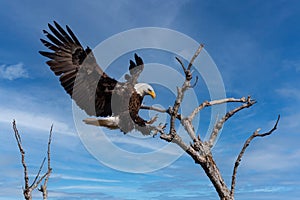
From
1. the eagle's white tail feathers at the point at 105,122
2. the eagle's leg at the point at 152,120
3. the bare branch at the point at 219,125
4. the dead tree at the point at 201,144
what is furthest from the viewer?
the eagle's white tail feathers at the point at 105,122

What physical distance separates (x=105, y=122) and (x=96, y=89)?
1.06m

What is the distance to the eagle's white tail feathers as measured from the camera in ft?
28.6

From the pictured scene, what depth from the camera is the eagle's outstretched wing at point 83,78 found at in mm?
9227

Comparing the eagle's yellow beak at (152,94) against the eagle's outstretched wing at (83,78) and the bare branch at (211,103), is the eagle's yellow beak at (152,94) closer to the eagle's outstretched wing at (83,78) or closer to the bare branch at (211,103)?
the eagle's outstretched wing at (83,78)

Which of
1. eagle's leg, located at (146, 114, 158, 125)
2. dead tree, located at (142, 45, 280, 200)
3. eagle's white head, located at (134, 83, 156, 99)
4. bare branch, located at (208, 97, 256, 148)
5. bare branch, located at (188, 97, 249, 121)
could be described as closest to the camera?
dead tree, located at (142, 45, 280, 200)

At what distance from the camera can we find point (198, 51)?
→ 232 inches

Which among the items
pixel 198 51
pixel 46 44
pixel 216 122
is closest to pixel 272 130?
pixel 216 122

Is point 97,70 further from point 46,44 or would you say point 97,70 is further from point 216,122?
point 216,122

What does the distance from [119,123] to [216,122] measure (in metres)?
2.98

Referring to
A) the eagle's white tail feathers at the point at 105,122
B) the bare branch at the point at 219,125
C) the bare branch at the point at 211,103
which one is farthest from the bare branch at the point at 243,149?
the eagle's white tail feathers at the point at 105,122

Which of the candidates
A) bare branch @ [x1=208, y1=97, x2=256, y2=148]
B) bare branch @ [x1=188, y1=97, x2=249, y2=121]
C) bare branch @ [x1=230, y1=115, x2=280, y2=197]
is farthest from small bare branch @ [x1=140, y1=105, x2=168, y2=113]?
bare branch @ [x1=230, y1=115, x2=280, y2=197]

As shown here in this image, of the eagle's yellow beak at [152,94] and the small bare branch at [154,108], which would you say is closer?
the small bare branch at [154,108]

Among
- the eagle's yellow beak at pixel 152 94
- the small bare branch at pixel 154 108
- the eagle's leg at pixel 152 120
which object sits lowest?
the eagle's leg at pixel 152 120

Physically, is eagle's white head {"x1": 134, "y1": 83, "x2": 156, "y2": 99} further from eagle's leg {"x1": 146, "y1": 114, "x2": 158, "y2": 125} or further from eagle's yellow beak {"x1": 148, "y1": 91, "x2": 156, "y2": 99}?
eagle's leg {"x1": 146, "y1": 114, "x2": 158, "y2": 125}
